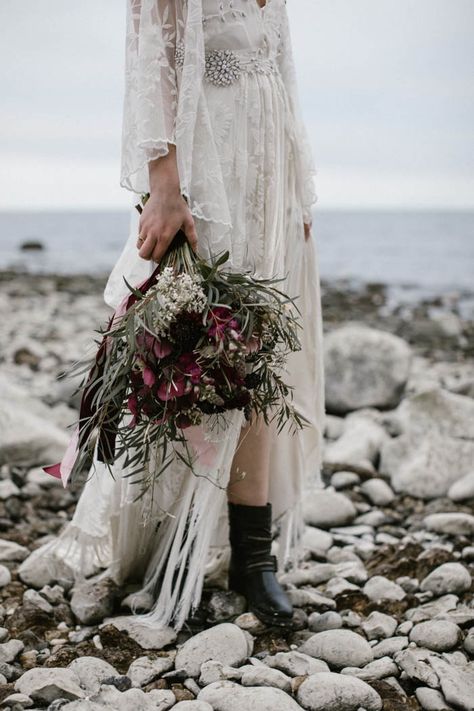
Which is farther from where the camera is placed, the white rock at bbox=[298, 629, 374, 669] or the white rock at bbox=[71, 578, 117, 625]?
the white rock at bbox=[71, 578, 117, 625]

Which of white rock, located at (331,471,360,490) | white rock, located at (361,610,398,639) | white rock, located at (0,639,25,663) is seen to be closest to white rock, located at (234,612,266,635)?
white rock, located at (361,610,398,639)

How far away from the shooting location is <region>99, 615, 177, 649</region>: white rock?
2.23m

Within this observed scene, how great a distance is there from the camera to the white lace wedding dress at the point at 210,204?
2033 mm

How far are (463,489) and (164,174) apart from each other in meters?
2.19

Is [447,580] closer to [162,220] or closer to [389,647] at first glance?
[389,647]

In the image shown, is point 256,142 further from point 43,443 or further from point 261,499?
point 43,443

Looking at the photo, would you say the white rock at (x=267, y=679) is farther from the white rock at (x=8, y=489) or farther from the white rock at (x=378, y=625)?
the white rock at (x=8, y=489)

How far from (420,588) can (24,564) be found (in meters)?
1.39

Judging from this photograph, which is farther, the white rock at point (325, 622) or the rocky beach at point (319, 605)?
the white rock at point (325, 622)

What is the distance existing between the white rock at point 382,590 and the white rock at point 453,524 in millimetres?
582

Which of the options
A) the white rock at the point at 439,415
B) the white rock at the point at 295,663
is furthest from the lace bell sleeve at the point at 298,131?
the white rock at the point at 439,415

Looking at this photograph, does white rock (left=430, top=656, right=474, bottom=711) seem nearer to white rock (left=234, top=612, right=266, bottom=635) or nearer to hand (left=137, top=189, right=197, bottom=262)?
white rock (left=234, top=612, right=266, bottom=635)

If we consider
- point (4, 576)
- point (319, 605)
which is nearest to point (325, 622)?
point (319, 605)

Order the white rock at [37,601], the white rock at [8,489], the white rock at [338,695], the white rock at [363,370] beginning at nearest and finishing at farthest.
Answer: the white rock at [338,695]
the white rock at [37,601]
the white rock at [8,489]
the white rock at [363,370]
